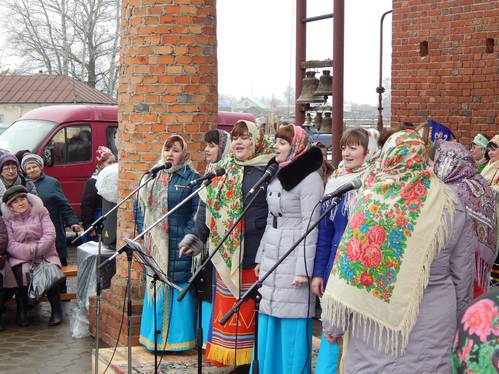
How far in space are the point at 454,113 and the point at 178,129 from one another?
378 cm

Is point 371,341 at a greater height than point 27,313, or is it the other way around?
point 371,341

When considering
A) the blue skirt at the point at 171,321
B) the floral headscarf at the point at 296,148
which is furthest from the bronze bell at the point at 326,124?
the floral headscarf at the point at 296,148

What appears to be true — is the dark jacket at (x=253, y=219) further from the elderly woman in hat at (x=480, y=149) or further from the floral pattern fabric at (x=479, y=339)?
the elderly woman in hat at (x=480, y=149)

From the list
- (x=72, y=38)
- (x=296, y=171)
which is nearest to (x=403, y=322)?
(x=296, y=171)

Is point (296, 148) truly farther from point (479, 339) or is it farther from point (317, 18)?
point (317, 18)

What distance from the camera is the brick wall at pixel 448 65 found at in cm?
920

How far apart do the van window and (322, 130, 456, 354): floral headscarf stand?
34.8 ft

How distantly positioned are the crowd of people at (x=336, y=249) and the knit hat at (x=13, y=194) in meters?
2.21

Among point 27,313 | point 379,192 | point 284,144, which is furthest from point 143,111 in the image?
point 379,192

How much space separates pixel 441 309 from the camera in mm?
3910

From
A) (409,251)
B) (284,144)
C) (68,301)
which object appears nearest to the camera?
(409,251)

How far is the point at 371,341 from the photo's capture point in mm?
4008

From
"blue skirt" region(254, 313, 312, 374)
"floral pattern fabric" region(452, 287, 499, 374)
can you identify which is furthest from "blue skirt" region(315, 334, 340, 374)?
"floral pattern fabric" region(452, 287, 499, 374)

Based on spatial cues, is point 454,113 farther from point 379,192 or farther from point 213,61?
point 379,192
